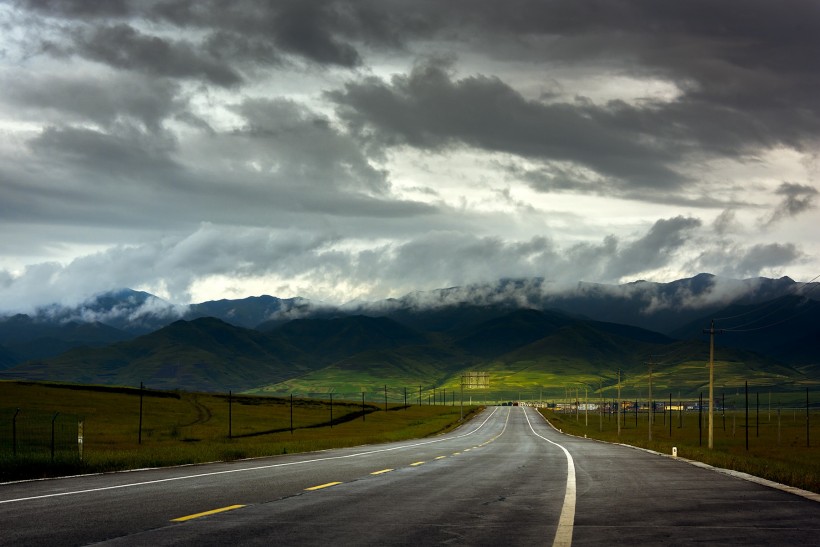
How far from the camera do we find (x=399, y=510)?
17094 millimetres

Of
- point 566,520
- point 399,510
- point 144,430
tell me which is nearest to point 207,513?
point 399,510

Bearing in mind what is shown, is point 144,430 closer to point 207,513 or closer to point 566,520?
point 207,513

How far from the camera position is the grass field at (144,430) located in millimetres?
32016

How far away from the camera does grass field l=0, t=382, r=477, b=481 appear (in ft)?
105

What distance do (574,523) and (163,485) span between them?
11.0 meters

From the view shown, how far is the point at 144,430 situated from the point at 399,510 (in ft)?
390

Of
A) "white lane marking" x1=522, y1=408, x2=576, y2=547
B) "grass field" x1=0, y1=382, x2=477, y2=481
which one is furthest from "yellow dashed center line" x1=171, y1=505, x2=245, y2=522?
"grass field" x1=0, y1=382, x2=477, y2=481

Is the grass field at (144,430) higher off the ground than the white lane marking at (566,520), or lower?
lower

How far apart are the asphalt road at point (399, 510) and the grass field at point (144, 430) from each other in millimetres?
4450

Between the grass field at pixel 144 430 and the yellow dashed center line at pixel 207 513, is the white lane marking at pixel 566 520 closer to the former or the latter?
the yellow dashed center line at pixel 207 513

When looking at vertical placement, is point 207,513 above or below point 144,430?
above

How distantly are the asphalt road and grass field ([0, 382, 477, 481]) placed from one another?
175 inches

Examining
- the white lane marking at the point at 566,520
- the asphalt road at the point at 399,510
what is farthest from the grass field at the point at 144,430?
the white lane marking at the point at 566,520

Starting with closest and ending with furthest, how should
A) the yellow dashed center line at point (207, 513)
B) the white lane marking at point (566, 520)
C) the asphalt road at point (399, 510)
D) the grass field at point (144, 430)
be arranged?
the white lane marking at point (566, 520) → the asphalt road at point (399, 510) → the yellow dashed center line at point (207, 513) → the grass field at point (144, 430)
